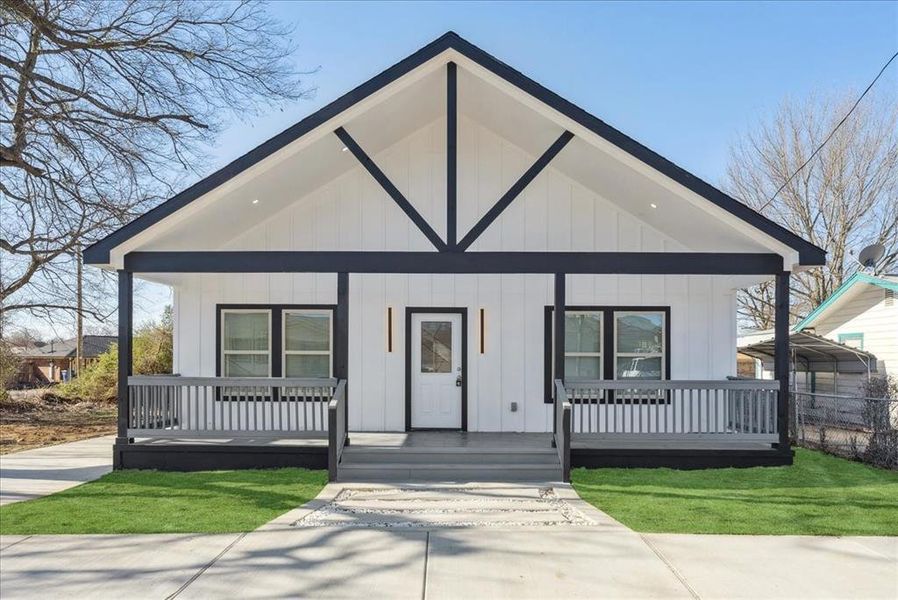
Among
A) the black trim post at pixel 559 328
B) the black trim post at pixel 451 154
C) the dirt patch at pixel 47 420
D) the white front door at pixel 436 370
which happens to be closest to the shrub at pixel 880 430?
the black trim post at pixel 559 328

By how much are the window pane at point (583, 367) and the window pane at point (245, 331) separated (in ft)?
16.4

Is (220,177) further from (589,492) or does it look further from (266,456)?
(589,492)

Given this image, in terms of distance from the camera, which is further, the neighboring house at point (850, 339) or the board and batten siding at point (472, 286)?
the neighboring house at point (850, 339)

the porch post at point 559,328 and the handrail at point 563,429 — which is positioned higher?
the porch post at point 559,328

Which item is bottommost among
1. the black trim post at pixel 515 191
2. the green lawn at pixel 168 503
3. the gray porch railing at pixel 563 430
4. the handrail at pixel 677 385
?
the green lawn at pixel 168 503

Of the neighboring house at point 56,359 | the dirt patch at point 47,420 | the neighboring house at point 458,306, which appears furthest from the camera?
the neighboring house at point 56,359

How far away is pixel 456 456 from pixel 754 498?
→ 11.8 ft

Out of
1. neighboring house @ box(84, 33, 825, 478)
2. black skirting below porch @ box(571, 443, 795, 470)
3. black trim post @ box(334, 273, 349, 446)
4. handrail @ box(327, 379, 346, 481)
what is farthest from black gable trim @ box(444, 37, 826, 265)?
handrail @ box(327, 379, 346, 481)

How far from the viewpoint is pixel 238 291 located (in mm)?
11117

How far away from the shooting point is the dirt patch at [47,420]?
41.4 ft

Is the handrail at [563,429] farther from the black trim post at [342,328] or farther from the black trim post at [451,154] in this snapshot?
the black trim post at [342,328]

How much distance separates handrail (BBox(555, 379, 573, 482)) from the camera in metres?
Result: 8.23

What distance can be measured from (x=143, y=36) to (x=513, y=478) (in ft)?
39.8

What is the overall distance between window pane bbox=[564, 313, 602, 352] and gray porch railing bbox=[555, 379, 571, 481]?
2.22 metres
